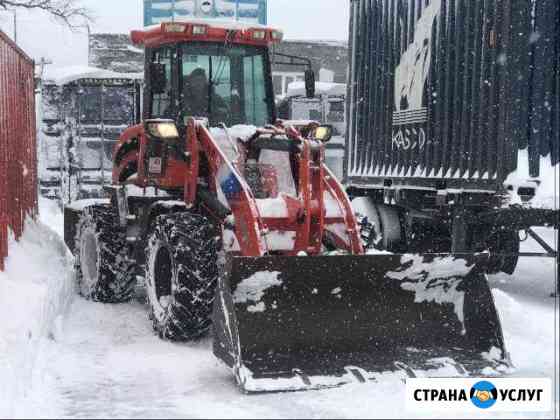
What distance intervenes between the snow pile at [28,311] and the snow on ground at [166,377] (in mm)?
54

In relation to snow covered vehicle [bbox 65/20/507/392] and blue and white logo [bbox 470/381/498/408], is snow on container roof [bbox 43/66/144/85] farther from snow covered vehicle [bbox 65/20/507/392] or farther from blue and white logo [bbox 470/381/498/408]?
blue and white logo [bbox 470/381/498/408]

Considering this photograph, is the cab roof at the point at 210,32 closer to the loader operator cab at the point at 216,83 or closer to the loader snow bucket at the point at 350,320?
the loader operator cab at the point at 216,83

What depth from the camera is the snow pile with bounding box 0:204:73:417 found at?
5.24 meters

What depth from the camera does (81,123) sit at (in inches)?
658

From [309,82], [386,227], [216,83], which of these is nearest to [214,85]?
[216,83]

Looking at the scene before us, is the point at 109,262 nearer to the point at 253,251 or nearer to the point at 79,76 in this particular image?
the point at 253,251

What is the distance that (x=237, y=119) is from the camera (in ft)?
25.7

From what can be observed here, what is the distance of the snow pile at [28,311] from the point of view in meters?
5.24

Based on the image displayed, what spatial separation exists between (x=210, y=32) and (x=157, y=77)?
0.75 metres

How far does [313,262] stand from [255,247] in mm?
615

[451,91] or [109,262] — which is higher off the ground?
[451,91]

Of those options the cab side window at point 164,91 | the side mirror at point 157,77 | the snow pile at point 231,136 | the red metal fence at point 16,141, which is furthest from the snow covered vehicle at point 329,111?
the side mirror at point 157,77

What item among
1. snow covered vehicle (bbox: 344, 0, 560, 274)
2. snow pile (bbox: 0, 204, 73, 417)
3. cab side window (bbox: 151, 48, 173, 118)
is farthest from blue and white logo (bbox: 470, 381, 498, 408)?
cab side window (bbox: 151, 48, 173, 118)

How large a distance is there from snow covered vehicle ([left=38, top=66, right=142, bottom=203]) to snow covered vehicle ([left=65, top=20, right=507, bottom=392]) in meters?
7.79
